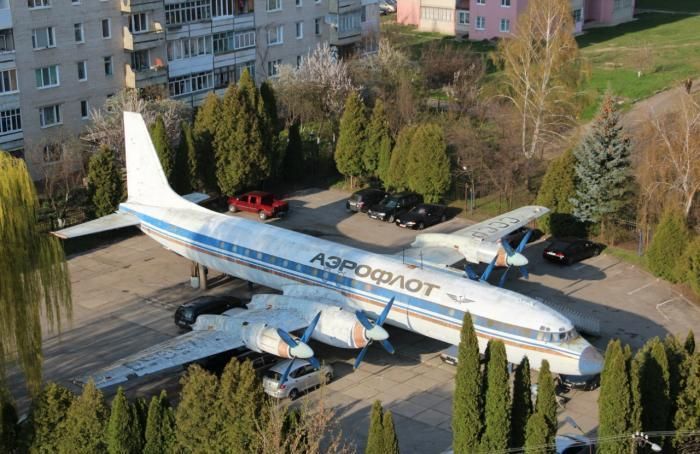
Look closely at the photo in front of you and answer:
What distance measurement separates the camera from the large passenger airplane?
40.6 meters

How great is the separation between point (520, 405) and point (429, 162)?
32540 millimetres

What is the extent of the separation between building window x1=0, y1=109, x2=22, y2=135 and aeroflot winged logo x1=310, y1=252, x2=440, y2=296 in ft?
101

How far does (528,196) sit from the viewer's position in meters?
65.5

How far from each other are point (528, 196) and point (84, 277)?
98.7ft

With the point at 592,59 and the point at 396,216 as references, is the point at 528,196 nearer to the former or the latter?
the point at 396,216

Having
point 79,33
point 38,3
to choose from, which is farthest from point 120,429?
point 79,33

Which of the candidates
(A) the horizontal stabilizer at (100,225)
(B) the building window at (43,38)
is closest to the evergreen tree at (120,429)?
(A) the horizontal stabilizer at (100,225)

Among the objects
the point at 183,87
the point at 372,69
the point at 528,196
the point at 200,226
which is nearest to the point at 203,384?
the point at 200,226

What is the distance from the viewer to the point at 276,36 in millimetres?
86250

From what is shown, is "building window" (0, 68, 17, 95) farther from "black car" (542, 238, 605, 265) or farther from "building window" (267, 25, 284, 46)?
"black car" (542, 238, 605, 265)

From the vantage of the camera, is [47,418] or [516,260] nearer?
[47,418]

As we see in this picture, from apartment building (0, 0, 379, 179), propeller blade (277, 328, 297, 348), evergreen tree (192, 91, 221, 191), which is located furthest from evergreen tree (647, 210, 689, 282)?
apartment building (0, 0, 379, 179)

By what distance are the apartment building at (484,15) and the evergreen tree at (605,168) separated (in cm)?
5396

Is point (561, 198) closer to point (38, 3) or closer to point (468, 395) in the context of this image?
point (468, 395)
